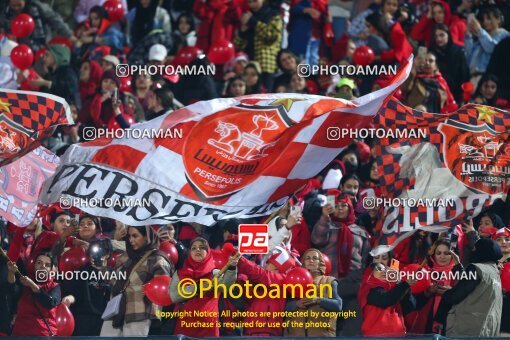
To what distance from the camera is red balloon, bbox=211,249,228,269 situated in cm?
1416

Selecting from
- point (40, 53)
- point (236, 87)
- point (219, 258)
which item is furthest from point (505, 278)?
point (40, 53)

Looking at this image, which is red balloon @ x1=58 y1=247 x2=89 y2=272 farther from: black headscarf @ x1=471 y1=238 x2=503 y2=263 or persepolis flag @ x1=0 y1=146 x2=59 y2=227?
black headscarf @ x1=471 y1=238 x2=503 y2=263

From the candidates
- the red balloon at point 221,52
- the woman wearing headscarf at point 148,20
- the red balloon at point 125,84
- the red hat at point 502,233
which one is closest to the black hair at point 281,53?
the red balloon at point 221,52

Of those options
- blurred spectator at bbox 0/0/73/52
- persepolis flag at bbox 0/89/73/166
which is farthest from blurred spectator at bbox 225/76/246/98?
blurred spectator at bbox 0/0/73/52

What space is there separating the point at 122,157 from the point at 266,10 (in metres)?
5.71

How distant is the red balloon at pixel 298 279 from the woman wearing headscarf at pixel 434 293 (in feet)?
3.24

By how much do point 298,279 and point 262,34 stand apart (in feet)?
20.2

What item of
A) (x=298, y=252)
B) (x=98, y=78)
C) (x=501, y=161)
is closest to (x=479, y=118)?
(x=501, y=161)

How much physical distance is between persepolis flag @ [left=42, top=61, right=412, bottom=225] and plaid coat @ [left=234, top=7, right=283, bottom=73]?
15.5 ft

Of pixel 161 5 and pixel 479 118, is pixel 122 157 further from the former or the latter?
pixel 161 5

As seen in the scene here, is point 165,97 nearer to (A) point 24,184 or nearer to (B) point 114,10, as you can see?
(A) point 24,184

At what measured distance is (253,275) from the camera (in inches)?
553

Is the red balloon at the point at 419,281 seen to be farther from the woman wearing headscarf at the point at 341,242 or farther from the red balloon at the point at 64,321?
the red balloon at the point at 64,321

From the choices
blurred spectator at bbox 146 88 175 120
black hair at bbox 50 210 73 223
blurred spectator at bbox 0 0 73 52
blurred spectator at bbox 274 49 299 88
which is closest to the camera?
black hair at bbox 50 210 73 223
